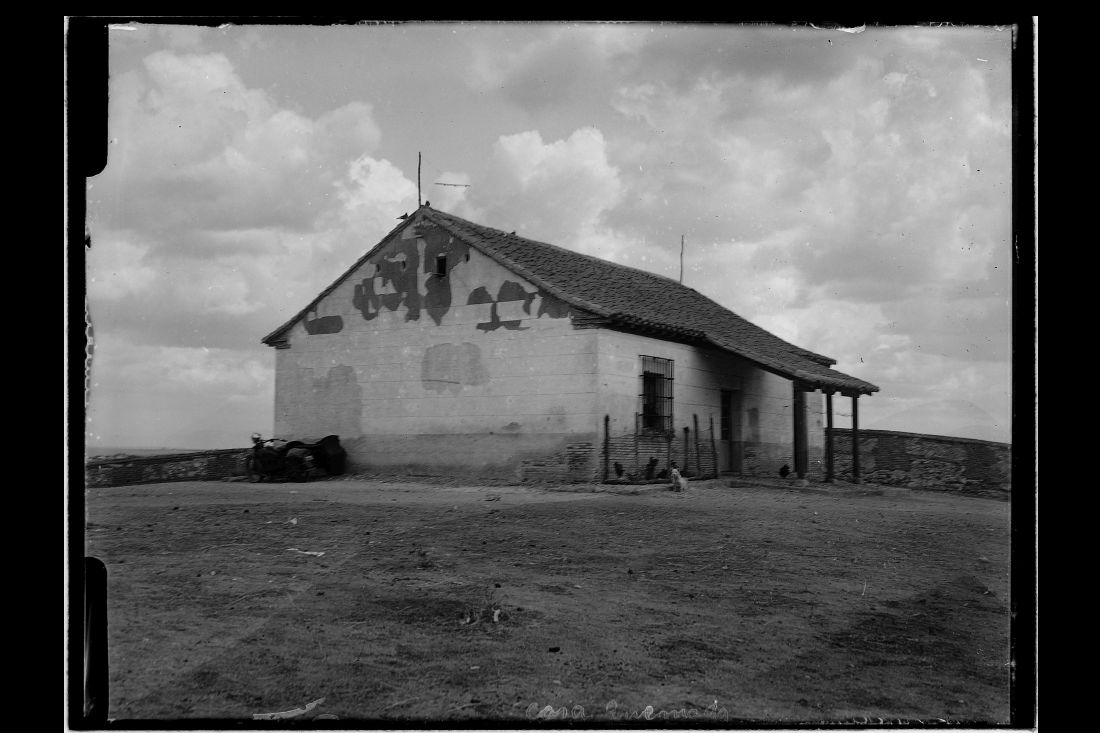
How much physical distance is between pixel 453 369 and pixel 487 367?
45 cm

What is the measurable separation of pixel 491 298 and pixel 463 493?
317 centimetres

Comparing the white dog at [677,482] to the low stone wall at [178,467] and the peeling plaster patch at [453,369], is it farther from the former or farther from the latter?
the low stone wall at [178,467]

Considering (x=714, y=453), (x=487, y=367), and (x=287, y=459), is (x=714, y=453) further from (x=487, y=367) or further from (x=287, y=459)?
(x=287, y=459)

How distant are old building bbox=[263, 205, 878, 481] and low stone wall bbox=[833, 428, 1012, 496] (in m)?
2.12

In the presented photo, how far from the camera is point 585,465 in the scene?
11.4 meters

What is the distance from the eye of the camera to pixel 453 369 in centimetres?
1154

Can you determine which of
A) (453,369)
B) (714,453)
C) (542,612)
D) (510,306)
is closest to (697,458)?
(714,453)

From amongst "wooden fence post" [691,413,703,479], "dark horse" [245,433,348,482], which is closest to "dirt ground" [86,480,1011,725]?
"dark horse" [245,433,348,482]

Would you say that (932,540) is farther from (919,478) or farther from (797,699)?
(919,478)

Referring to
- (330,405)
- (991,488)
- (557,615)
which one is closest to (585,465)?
(330,405)

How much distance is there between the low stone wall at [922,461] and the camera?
13648 millimetres

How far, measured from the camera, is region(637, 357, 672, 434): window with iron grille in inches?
481

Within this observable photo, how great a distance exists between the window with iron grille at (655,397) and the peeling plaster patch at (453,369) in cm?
230
